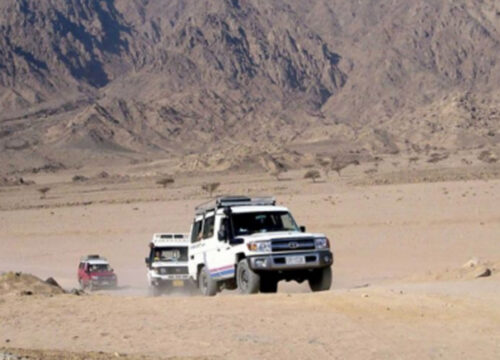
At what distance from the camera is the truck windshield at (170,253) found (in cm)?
2242

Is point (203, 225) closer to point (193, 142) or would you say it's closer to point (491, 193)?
point (491, 193)

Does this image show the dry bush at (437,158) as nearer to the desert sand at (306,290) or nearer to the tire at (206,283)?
the desert sand at (306,290)

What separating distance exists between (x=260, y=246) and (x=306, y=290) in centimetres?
513

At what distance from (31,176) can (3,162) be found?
70.7 feet

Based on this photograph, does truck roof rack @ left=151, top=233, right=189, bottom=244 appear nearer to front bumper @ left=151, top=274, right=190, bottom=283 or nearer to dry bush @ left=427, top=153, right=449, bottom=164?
front bumper @ left=151, top=274, right=190, bottom=283

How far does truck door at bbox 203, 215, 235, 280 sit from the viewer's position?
635 inches

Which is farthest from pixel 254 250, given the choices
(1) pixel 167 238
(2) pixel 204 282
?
(1) pixel 167 238

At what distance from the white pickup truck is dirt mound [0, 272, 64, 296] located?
2.72m

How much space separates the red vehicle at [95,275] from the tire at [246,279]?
37.8 ft

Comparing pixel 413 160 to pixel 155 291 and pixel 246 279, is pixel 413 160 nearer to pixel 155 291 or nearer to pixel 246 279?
pixel 155 291

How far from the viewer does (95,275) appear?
27.3 metres

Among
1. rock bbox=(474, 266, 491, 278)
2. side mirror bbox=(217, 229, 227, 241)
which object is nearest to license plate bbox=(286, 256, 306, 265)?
side mirror bbox=(217, 229, 227, 241)

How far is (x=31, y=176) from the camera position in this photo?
353 feet

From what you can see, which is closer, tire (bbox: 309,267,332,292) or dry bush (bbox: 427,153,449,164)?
tire (bbox: 309,267,332,292)
